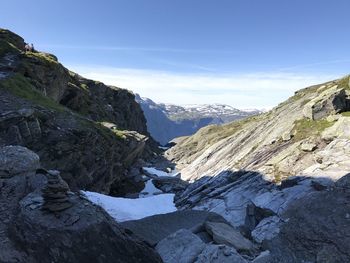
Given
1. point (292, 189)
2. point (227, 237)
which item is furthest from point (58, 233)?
point (292, 189)

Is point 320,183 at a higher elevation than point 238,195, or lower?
higher

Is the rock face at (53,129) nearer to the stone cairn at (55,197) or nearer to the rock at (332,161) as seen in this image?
the stone cairn at (55,197)

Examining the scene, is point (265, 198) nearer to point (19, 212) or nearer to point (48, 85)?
point (19, 212)

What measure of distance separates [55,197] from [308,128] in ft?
129

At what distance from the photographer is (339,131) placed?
39.9 meters

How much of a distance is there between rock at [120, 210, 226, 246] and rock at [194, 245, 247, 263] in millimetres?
7028

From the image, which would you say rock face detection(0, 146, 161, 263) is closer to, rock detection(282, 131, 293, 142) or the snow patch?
rock detection(282, 131, 293, 142)

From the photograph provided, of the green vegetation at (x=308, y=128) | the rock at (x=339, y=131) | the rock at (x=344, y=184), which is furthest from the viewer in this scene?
the green vegetation at (x=308, y=128)

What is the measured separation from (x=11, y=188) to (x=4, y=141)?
2113 centimetres

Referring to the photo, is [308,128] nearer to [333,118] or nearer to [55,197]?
[333,118]

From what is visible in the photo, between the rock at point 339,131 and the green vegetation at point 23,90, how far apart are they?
28.8 metres

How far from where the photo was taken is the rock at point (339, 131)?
128ft

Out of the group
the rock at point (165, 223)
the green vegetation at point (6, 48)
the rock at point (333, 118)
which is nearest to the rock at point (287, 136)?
the rock at point (333, 118)

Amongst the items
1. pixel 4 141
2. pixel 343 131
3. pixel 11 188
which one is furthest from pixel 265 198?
pixel 11 188
